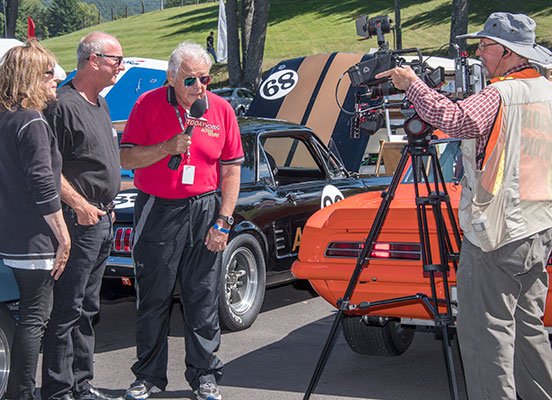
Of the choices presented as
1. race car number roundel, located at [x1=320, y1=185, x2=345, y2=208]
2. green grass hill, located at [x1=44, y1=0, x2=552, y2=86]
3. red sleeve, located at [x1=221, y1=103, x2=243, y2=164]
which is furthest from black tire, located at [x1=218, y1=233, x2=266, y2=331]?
green grass hill, located at [x1=44, y1=0, x2=552, y2=86]

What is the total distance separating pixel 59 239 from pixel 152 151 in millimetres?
767

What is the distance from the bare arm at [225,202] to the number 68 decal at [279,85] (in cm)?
793

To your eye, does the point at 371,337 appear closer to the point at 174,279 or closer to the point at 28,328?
the point at 174,279

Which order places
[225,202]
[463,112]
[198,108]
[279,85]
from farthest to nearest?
1. [279,85]
2. [225,202]
3. [198,108]
4. [463,112]

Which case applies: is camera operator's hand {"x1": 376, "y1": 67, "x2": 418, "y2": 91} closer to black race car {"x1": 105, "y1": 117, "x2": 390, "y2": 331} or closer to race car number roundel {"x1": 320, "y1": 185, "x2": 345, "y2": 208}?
black race car {"x1": 105, "y1": 117, "x2": 390, "y2": 331}

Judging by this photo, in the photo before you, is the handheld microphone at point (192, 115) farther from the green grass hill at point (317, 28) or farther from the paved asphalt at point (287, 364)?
the green grass hill at point (317, 28)

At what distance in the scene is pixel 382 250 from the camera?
4.45m

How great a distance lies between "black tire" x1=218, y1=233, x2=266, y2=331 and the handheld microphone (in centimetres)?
174

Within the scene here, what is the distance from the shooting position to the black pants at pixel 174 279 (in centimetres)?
446

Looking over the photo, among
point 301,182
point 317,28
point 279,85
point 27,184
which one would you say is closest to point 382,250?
point 27,184

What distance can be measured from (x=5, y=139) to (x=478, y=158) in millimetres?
2337

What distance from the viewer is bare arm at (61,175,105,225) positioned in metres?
4.10

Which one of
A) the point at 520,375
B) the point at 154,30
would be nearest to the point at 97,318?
the point at 520,375

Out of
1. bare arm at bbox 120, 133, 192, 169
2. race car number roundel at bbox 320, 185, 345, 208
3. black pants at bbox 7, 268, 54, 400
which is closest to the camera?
black pants at bbox 7, 268, 54, 400
